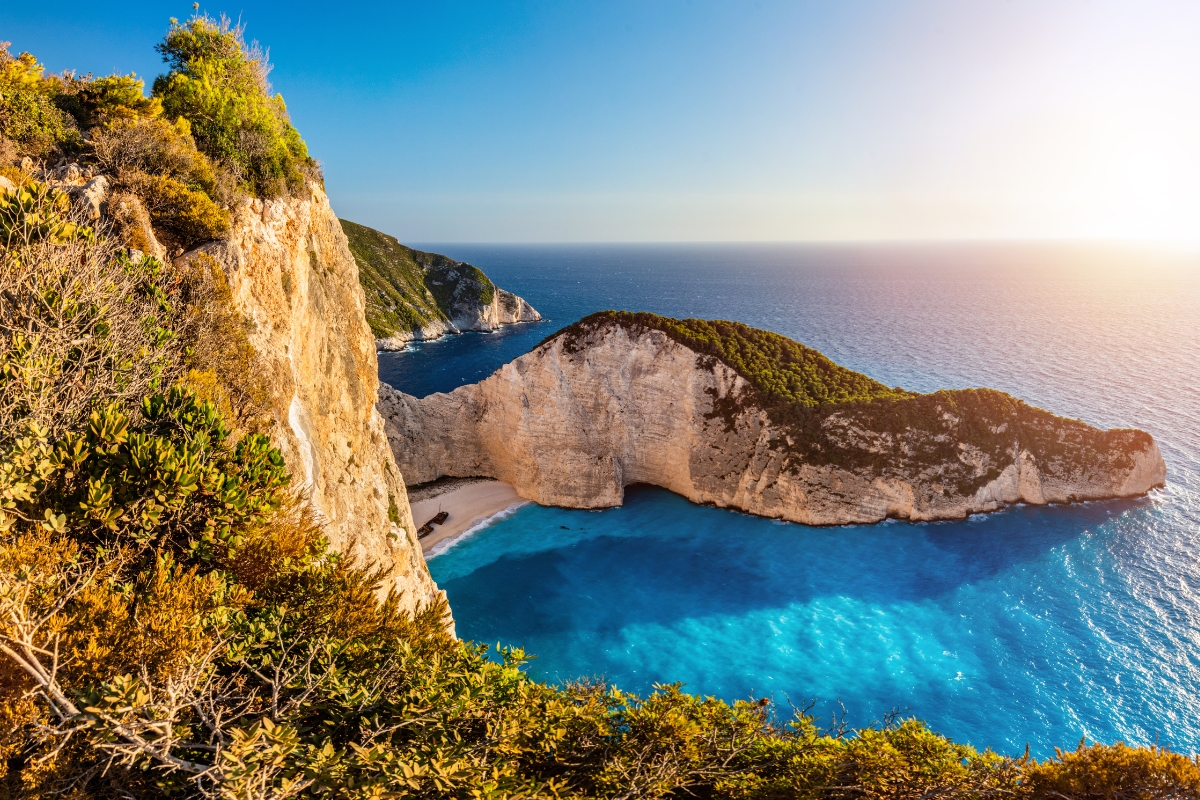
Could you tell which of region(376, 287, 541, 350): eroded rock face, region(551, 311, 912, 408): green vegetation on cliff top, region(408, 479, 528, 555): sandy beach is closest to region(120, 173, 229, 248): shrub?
region(408, 479, 528, 555): sandy beach

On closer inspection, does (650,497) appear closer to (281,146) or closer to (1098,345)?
(281,146)

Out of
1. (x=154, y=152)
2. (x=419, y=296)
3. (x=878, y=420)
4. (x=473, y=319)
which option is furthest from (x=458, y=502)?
(x=419, y=296)

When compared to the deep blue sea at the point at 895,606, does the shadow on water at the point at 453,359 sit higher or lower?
higher

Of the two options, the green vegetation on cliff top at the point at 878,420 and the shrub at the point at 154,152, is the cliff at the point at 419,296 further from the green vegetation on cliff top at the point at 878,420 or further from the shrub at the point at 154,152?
the shrub at the point at 154,152

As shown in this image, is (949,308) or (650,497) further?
(949,308)

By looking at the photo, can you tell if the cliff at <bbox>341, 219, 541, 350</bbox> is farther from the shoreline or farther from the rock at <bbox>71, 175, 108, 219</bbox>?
the rock at <bbox>71, 175, 108, 219</bbox>

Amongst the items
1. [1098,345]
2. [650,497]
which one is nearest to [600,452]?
[650,497]

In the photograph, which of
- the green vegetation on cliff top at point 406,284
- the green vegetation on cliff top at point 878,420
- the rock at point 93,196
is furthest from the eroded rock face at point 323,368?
the green vegetation on cliff top at point 406,284

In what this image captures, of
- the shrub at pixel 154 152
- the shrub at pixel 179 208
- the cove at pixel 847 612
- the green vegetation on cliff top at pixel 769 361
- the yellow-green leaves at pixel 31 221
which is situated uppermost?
the shrub at pixel 154 152
